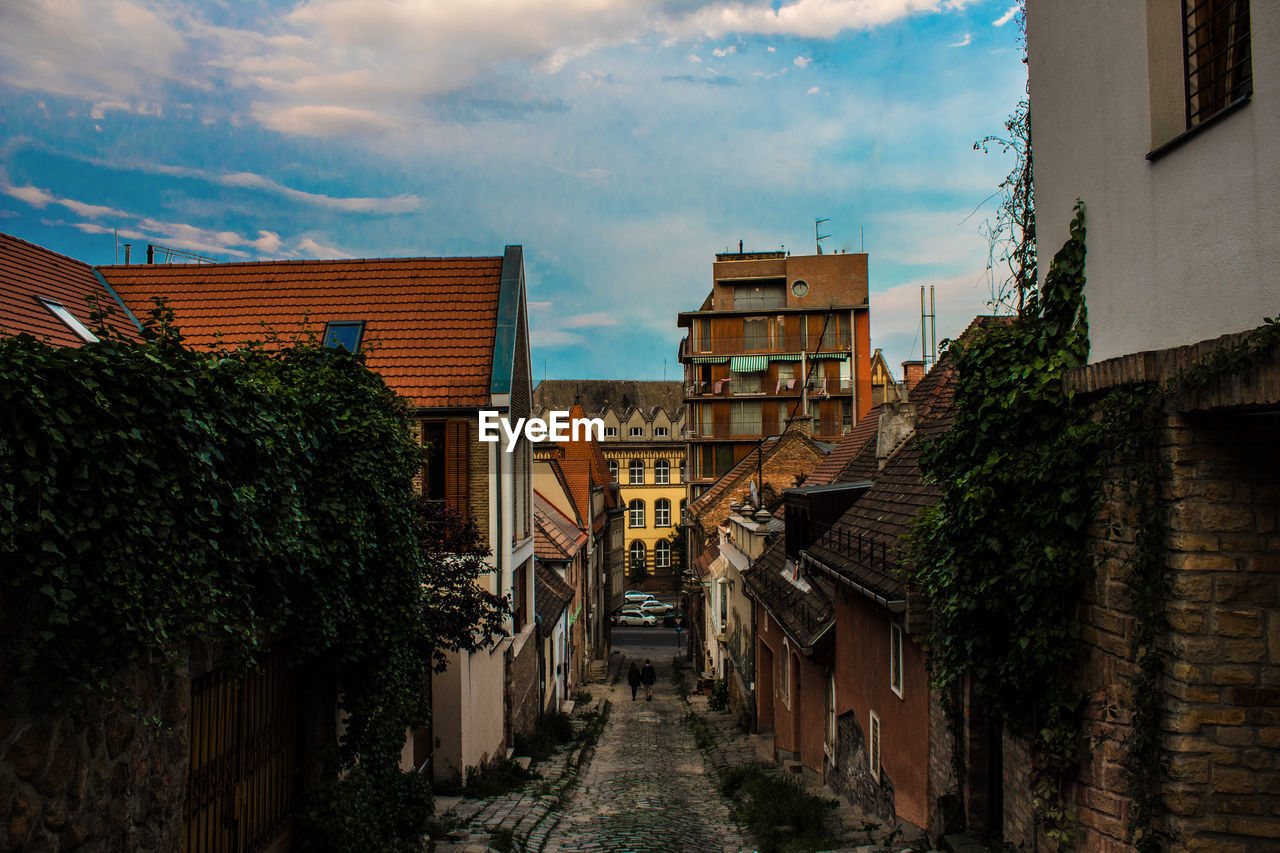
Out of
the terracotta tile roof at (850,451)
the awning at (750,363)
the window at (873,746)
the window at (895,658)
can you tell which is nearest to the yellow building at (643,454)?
the awning at (750,363)

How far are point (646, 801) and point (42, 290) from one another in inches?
521

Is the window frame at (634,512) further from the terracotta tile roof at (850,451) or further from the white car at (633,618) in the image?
the terracotta tile roof at (850,451)

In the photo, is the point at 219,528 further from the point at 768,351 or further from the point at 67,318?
the point at 768,351

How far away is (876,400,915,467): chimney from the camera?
48.9ft

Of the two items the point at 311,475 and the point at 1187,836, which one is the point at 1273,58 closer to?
the point at 1187,836

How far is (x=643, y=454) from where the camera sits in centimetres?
7838

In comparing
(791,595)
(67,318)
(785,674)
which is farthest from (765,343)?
(67,318)

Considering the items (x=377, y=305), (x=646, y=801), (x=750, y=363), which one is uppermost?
(x=750, y=363)

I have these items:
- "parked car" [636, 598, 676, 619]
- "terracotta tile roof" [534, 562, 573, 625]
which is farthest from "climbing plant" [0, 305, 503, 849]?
"parked car" [636, 598, 676, 619]

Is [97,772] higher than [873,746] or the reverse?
higher

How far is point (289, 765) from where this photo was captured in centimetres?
791

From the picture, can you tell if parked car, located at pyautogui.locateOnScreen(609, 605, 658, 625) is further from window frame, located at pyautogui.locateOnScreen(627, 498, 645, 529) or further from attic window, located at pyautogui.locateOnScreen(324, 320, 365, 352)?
attic window, located at pyautogui.locateOnScreen(324, 320, 365, 352)

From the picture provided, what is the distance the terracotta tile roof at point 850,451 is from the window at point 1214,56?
45.4 ft

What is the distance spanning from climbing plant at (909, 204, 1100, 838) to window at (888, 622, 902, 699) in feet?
11.7
